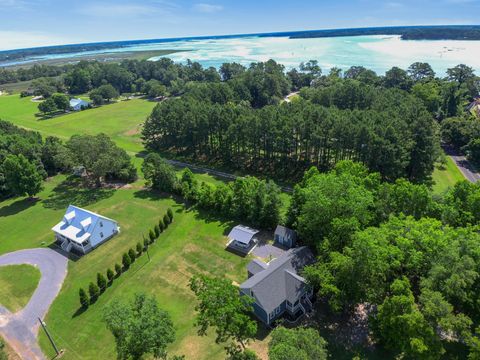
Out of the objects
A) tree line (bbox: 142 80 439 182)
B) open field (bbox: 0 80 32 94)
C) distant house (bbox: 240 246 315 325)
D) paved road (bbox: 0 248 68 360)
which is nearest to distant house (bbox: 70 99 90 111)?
tree line (bbox: 142 80 439 182)

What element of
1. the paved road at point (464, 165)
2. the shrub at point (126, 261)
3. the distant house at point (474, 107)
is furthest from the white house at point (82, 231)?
the distant house at point (474, 107)

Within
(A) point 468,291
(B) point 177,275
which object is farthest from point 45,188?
(A) point 468,291

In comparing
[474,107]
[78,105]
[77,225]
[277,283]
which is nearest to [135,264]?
[77,225]

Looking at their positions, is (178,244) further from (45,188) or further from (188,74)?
(188,74)

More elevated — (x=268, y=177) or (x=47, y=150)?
(x=47, y=150)

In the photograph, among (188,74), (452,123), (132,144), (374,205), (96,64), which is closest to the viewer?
(374,205)

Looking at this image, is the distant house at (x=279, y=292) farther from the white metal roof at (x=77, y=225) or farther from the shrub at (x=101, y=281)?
the white metal roof at (x=77, y=225)

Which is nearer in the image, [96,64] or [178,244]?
[178,244]
